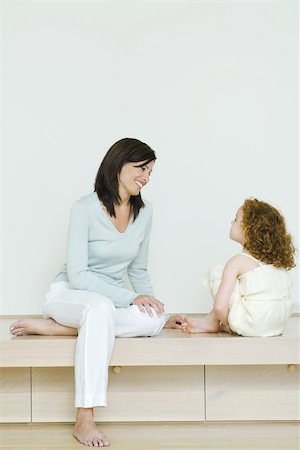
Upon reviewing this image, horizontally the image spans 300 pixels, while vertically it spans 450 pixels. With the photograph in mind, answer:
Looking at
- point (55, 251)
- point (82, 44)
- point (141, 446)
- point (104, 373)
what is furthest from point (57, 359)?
point (82, 44)

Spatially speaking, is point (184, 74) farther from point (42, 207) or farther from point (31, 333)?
point (31, 333)

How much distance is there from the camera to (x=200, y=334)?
9.16 ft

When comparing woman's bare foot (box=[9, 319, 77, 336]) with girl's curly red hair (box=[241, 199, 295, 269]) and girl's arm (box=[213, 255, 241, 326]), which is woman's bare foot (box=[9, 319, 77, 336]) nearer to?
girl's arm (box=[213, 255, 241, 326])

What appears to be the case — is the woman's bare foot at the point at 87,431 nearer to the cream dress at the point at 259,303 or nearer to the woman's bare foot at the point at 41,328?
the woman's bare foot at the point at 41,328

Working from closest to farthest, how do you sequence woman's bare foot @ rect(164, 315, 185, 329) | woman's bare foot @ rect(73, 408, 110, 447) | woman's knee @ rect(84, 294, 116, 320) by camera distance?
woman's bare foot @ rect(73, 408, 110, 447), woman's knee @ rect(84, 294, 116, 320), woman's bare foot @ rect(164, 315, 185, 329)

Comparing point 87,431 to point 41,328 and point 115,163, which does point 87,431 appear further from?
point 115,163

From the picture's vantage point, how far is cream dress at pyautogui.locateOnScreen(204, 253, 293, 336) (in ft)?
8.89

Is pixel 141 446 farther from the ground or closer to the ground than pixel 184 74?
closer to the ground

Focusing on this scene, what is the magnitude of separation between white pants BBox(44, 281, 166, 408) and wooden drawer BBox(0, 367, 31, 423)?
0.23 meters

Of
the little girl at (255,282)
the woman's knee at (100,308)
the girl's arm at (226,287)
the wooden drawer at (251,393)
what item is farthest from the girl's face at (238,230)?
the woman's knee at (100,308)

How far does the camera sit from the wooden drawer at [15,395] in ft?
8.99

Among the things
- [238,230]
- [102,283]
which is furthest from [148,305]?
[238,230]

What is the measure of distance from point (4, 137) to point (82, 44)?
1.94 ft

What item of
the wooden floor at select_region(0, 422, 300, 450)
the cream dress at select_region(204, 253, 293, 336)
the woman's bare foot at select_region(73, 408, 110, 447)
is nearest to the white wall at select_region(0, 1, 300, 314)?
the cream dress at select_region(204, 253, 293, 336)
